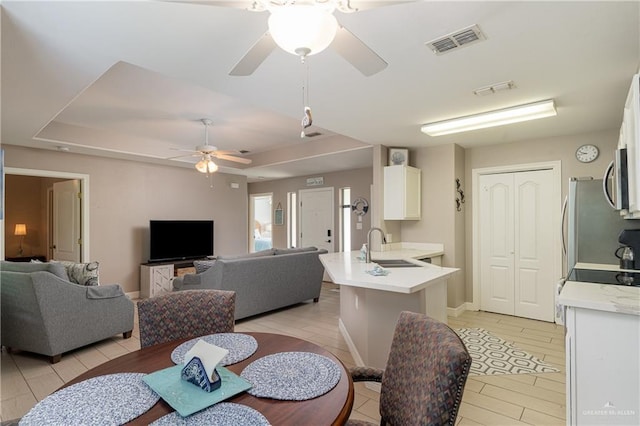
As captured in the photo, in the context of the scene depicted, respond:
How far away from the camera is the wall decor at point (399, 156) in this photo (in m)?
4.59

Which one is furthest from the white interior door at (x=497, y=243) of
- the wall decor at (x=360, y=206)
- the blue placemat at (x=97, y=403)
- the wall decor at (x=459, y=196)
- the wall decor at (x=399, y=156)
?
the blue placemat at (x=97, y=403)

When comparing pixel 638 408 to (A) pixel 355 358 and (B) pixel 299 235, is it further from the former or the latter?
(B) pixel 299 235

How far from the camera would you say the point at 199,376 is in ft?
3.53

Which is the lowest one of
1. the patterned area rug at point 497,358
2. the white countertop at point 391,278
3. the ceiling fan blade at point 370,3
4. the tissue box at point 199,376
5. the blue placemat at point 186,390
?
the patterned area rug at point 497,358

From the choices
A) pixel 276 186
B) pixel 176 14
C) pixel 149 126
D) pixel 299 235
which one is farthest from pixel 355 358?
pixel 276 186

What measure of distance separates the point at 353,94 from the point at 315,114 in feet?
2.01

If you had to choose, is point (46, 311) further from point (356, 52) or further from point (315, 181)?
point (315, 181)

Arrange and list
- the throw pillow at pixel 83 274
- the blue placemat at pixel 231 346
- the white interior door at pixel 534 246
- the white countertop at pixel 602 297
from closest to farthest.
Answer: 1. the blue placemat at pixel 231 346
2. the white countertop at pixel 602 297
3. the throw pillow at pixel 83 274
4. the white interior door at pixel 534 246

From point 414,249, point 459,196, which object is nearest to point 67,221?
point 414,249

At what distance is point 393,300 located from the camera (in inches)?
94.7

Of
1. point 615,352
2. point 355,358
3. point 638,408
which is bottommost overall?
point 355,358

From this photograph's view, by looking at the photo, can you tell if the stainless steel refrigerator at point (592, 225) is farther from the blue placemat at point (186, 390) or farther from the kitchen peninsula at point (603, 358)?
the blue placemat at point (186, 390)

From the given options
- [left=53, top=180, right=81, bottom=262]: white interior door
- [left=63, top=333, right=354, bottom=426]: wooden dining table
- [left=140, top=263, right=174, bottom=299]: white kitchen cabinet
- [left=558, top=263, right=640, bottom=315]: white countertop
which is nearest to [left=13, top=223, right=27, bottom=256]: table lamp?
[left=53, top=180, right=81, bottom=262]: white interior door

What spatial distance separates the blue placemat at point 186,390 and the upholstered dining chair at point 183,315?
1.85 ft
